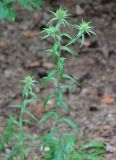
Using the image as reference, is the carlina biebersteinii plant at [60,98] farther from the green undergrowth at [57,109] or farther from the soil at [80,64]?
the soil at [80,64]

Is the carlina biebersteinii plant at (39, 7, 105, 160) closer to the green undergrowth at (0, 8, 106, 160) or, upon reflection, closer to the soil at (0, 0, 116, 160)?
the green undergrowth at (0, 8, 106, 160)

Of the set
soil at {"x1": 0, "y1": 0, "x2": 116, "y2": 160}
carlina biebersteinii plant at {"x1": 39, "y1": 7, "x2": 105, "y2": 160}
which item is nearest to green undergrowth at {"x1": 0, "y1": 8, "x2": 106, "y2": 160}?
carlina biebersteinii plant at {"x1": 39, "y1": 7, "x2": 105, "y2": 160}

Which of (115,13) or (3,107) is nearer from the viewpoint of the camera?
(3,107)

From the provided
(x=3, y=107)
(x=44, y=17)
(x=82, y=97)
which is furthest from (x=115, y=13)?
(x=3, y=107)

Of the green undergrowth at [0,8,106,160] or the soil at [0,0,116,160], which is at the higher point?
the soil at [0,0,116,160]

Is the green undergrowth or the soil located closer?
the green undergrowth

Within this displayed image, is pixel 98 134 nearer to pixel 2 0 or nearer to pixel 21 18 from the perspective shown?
pixel 2 0

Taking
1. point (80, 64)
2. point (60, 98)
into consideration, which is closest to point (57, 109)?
point (60, 98)

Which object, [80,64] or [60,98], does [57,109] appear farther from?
[80,64]
